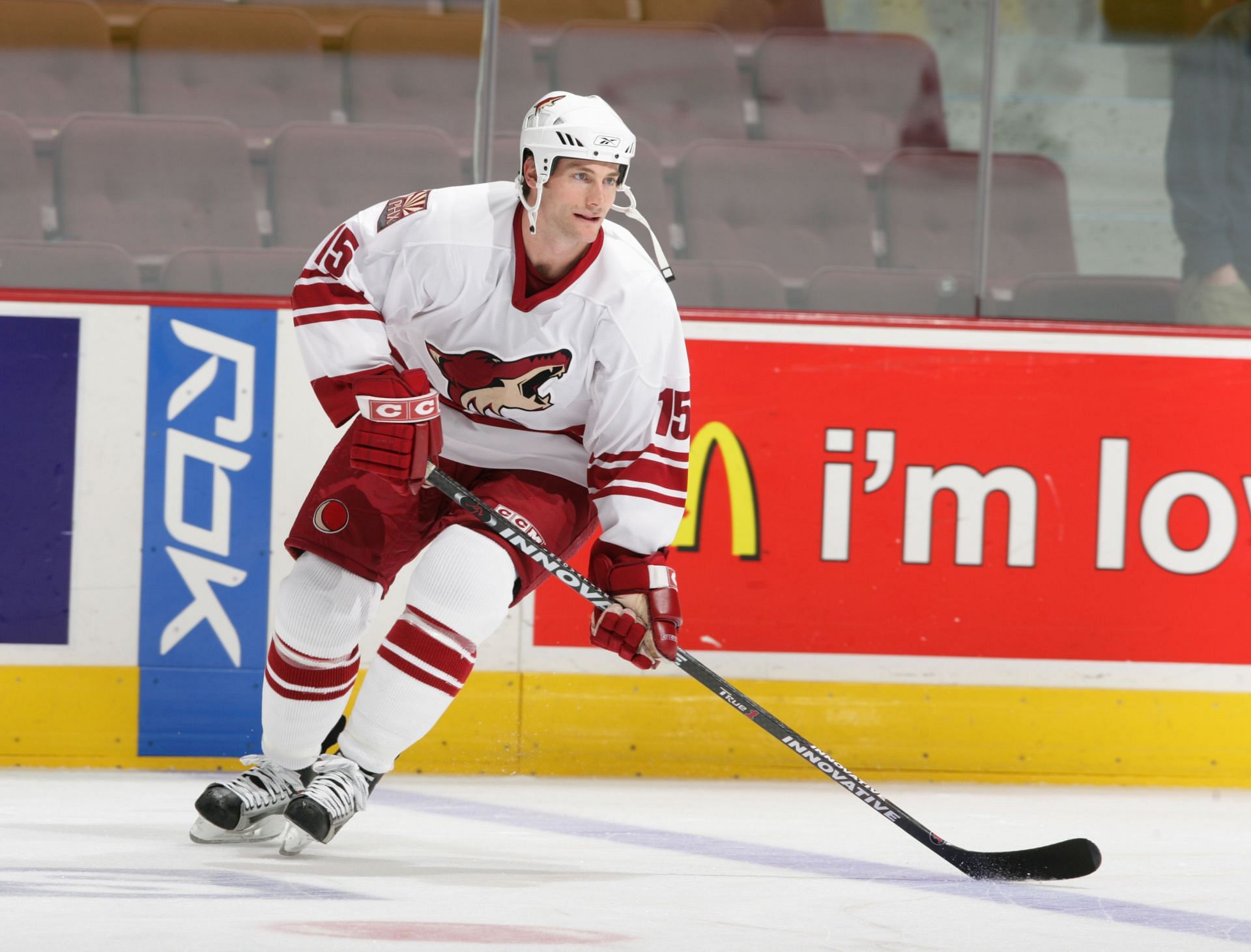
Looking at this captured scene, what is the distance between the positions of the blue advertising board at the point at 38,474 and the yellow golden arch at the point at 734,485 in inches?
49.2

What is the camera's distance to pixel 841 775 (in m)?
2.71

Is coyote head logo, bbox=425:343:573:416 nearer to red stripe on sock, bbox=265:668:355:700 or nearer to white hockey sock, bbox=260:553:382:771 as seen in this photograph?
white hockey sock, bbox=260:553:382:771

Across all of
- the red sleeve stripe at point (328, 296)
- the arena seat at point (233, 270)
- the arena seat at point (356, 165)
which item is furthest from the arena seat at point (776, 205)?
the red sleeve stripe at point (328, 296)

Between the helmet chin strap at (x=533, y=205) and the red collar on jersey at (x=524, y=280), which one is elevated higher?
the helmet chin strap at (x=533, y=205)

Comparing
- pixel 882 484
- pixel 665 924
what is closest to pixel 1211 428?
pixel 882 484

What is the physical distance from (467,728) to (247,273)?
1.05 m

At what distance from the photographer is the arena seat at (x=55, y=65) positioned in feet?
11.4

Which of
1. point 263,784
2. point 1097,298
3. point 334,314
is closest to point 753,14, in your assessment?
point 1097,298

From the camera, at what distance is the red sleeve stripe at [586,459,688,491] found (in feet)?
8.56

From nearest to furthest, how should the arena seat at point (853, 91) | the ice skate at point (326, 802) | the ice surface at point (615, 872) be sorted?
the ice surface at point (615, 872)
the ice skate at point (326, 802)
the arena seat at point (853, 91)

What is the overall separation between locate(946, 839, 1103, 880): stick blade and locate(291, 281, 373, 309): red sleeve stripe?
4.21 feet

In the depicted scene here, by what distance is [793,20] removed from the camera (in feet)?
12.1

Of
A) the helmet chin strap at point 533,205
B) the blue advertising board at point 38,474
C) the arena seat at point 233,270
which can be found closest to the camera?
the helmet chin strap at point 533,205

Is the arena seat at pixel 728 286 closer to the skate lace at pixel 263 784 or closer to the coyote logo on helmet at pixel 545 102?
the coyote logo on helmet at pixel 545 102
